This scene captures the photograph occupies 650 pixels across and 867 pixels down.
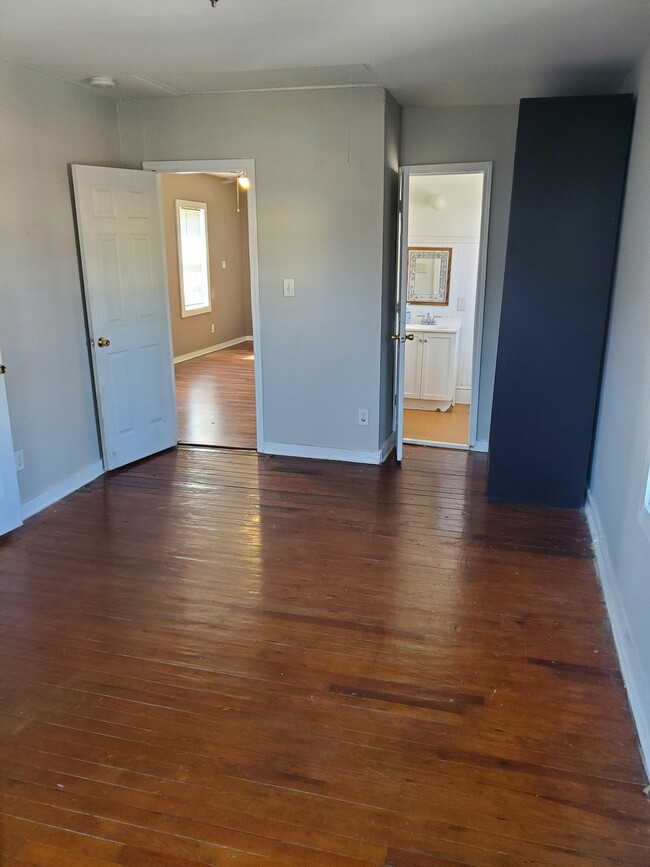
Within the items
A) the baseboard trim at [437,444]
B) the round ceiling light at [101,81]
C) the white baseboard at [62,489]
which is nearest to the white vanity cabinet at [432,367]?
the baseboard trim at [437,444]

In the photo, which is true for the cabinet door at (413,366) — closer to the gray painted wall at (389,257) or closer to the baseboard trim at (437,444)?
the baseboard trim at (437,444)

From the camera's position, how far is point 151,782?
193 centimetres

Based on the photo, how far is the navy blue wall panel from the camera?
11.2 ft

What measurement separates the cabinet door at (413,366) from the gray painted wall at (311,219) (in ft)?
6.11

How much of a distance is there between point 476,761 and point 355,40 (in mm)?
3128

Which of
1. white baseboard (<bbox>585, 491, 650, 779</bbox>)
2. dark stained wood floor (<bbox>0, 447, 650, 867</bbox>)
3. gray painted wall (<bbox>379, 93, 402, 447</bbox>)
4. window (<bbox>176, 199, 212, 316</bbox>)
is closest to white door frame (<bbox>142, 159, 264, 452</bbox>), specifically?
gray painted wall (<bbox>379, 93, 402, 447</bbox>)

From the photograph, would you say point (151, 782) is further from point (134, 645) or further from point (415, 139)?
point (415, 139)

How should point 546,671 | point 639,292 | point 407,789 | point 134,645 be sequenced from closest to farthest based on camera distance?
point 407,789 < point 546,671 < point 134,645 < point 639,292

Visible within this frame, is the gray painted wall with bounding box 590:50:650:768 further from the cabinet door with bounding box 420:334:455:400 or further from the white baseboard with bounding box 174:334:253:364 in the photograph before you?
the white baseboard with bounding box 174:334:253:364

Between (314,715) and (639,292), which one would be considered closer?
(314,715)

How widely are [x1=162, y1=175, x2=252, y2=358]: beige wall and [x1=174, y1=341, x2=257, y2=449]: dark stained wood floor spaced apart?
410 mm

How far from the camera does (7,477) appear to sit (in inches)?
137

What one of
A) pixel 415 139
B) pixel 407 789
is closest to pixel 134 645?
pixel 407 789

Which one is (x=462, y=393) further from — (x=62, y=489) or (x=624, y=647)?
(x=624, y=647)
